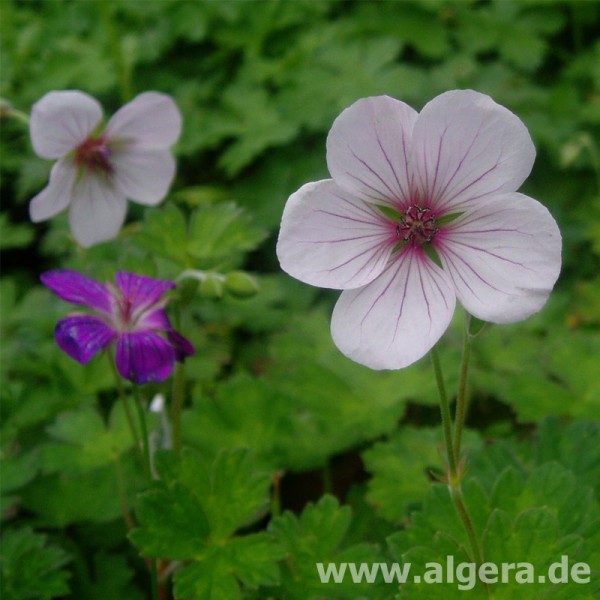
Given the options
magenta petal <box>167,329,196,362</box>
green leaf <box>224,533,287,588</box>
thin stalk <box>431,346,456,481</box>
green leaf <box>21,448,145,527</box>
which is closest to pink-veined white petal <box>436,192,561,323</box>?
thin stalk <box>431,346,456,481</box>

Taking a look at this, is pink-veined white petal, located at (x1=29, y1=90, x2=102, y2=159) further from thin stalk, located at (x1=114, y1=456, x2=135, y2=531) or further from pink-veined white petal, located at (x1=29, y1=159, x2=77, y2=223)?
thin stalk, located at (x1=114, y1=456, x2=135, y2=531)

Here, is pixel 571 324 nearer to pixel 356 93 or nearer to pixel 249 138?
pixel 356 93

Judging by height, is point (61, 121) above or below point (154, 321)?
above

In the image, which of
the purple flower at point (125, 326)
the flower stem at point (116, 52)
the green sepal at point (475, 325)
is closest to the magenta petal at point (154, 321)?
the purple flower at point (125, 326)

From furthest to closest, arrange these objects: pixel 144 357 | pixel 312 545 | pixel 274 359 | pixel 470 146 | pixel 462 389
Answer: pixel 274 359
pixel 312 545
pixel 144 357
pixel 462 389
pixel 470 146

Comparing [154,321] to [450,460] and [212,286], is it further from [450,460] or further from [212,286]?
[450,460]

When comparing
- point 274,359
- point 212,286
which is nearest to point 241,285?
point 212,286

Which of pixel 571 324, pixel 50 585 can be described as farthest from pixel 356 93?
pixel 50 585
